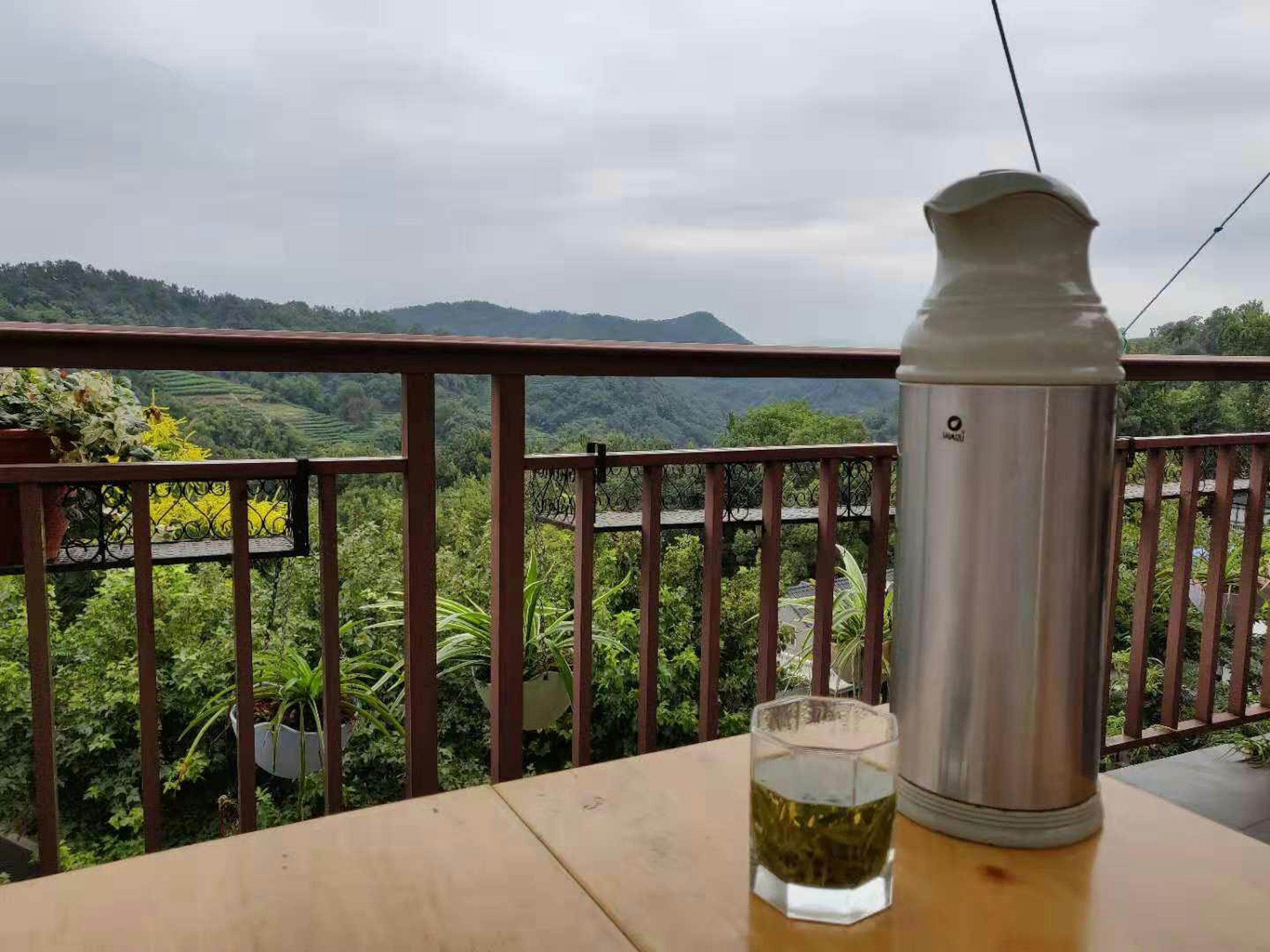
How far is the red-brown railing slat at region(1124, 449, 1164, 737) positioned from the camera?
8.11ft

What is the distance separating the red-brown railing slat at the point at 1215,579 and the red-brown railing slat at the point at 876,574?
3.32 feet

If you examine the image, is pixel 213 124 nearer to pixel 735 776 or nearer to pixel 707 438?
pixel 707 438

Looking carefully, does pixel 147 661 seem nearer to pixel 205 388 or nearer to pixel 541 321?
pixel 205 388

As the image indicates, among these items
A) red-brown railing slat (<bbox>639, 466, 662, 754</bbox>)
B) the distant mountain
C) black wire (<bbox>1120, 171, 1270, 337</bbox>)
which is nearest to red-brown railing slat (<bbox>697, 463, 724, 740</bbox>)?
red-brown railing slat (<bbox>639, 466, 662, 754</bbox>)

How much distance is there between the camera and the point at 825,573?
7.25 ft

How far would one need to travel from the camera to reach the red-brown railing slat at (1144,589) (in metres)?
2.47

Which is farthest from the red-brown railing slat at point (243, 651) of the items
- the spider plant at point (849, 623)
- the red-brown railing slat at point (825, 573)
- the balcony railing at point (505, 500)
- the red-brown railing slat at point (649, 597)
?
the spider plant at point (849, 623)

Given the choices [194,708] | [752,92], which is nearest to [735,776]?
[194,708]

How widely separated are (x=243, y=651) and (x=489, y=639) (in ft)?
2.55

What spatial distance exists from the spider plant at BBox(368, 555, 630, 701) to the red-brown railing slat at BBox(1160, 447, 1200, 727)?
5.25 ft

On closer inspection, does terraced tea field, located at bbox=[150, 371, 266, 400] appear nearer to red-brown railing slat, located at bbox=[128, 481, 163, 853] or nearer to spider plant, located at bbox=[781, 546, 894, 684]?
red-brown railing slat, located at bbox=[128, 481, 163, 853]

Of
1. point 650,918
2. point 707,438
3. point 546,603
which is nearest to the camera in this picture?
point 650,918

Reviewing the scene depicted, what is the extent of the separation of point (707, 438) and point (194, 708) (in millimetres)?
2049

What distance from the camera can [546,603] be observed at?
2.71 metres
